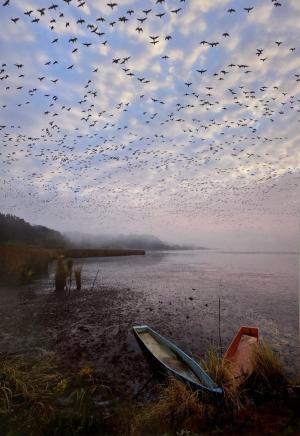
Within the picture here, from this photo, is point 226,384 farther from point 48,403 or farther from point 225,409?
point 48,403

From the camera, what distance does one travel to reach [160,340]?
1197cm

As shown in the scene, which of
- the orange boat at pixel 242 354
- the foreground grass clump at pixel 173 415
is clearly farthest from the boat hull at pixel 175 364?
the orange boat at pixel 242 354

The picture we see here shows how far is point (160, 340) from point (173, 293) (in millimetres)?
15580

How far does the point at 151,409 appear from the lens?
25.2 feet

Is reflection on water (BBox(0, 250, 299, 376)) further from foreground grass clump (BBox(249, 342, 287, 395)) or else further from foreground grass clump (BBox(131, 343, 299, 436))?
foreground grass clump (BBox(131, 343, 299, 436))

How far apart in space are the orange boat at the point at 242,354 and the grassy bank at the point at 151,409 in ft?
0.90

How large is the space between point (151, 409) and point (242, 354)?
4499mm

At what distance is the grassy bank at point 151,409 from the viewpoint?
22.3 ft

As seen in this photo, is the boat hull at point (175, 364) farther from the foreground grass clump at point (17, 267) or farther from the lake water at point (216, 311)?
the foreground grass clump at point (17, 267)

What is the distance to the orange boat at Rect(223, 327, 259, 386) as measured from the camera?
891cm

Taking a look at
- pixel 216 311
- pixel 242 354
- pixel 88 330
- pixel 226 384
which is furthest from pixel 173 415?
pixel 216 311

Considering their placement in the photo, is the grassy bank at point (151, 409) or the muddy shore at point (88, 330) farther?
the muddy shore at point (88, 330)

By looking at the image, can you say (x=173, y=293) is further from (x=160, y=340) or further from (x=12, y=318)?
(x=160, y=340)

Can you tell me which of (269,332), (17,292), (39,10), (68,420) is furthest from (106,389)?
(17,292)
